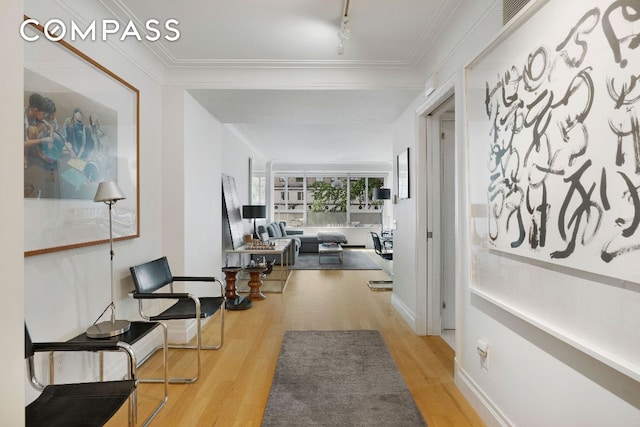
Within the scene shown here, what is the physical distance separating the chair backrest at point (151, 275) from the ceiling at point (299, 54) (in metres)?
1.68

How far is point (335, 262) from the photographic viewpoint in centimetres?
810

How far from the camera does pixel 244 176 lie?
23.8 ft

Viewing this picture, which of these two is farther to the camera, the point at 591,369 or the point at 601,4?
the point at 591,369

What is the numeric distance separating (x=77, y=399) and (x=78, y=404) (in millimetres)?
49

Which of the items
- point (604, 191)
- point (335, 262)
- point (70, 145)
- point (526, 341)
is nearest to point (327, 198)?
point (335, 262)

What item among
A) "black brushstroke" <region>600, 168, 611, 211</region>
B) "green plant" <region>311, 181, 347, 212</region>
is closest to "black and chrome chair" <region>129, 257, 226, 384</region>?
"black brushstroke" <region>600, 168, 611, 211</region>

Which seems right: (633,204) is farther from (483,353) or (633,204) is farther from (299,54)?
(299,54)

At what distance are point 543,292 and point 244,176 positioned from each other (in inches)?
250

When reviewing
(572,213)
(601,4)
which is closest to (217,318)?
(572,213)

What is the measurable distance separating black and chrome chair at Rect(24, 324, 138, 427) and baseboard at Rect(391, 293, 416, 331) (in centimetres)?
271

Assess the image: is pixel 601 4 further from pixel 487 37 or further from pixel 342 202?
pixel 342 202

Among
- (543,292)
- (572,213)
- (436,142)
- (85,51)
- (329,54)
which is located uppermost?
(329,54)

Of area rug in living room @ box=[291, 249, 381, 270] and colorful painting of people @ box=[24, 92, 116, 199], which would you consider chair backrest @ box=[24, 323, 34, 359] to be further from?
area rug in living room @ box=[291, 249, 381, 270]

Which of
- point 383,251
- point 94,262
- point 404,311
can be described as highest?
point 94,262
